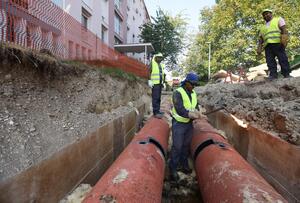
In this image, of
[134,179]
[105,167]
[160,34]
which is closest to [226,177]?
[134,179]

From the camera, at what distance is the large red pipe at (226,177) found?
226 centimetres

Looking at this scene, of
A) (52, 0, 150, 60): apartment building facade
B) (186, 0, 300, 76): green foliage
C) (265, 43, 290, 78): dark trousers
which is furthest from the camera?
(186, 0, 300, 76): green foliage

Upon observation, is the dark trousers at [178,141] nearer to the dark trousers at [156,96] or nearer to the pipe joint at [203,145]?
the pipe joint at [203,145]

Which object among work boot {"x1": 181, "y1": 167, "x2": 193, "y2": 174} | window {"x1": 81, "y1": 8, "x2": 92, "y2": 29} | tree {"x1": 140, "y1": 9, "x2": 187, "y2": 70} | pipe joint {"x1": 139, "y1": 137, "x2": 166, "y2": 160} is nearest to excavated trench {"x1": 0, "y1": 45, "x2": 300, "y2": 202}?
work boot {"x1": 181, "y1": 167, "x2": 193, "y2": 174}

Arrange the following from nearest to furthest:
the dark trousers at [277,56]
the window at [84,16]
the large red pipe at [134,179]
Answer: the large red pipe at [134,179] < the dark trousers at [277,56] < the window at [84,16]

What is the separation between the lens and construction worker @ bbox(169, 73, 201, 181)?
4332mm

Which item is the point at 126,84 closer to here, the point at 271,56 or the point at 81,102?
the point at 81,102

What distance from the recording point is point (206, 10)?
1314 inches

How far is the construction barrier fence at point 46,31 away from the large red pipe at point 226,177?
11.0 feet

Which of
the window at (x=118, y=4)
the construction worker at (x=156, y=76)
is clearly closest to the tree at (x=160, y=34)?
the window at (x=118, y=4)

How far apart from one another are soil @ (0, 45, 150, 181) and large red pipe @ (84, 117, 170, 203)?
99 centimetres

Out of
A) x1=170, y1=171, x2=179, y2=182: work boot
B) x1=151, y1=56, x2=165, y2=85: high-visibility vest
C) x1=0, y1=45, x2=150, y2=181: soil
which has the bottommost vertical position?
x1=170, y1=171, x2=179, y2=182: work boot

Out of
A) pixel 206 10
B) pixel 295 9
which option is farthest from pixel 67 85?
pixel 206 10

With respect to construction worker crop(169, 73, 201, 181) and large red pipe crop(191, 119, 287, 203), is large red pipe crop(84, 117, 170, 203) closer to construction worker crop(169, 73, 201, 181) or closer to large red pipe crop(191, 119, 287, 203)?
large red pipe crop(191, 119, 287, 203)
